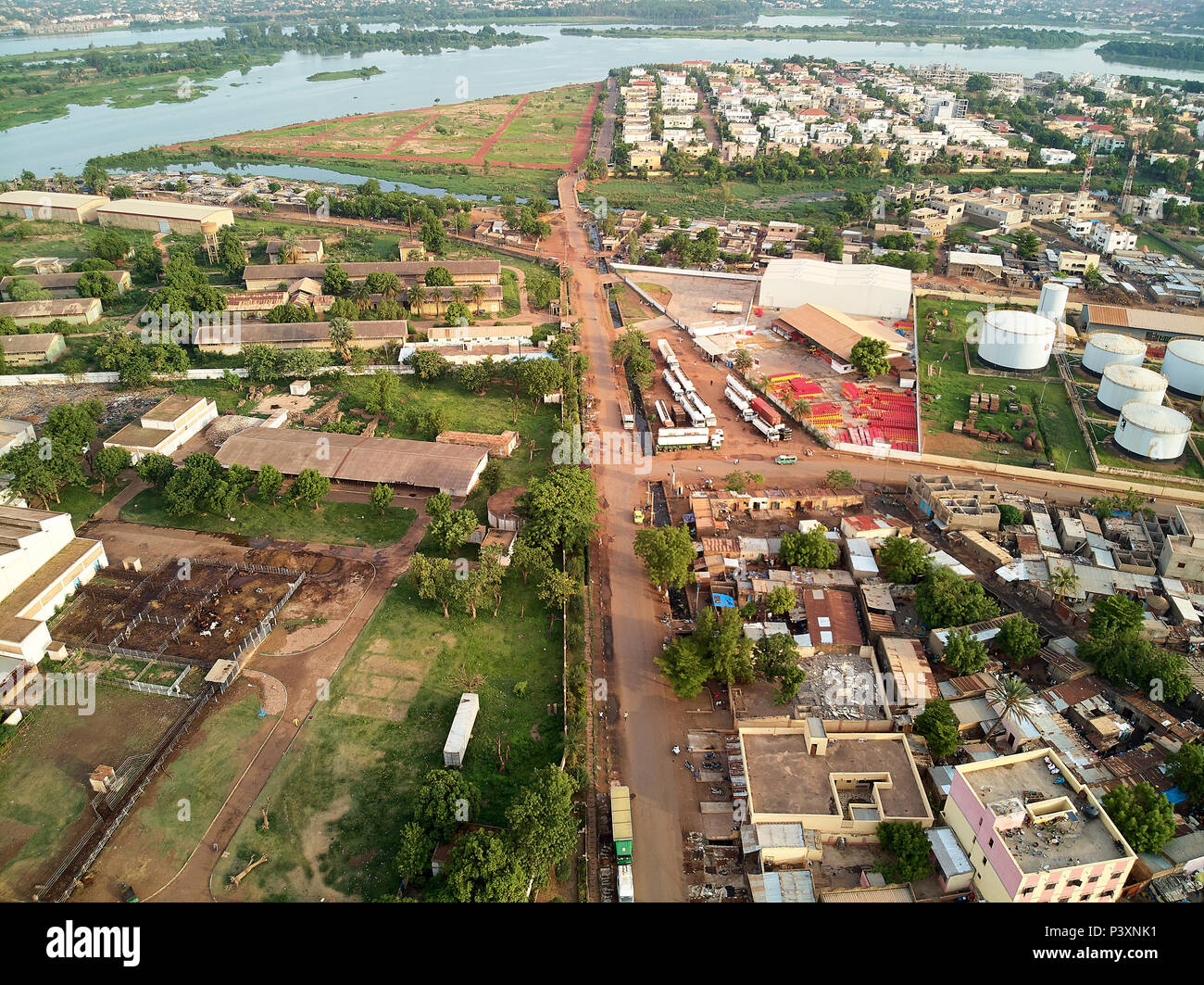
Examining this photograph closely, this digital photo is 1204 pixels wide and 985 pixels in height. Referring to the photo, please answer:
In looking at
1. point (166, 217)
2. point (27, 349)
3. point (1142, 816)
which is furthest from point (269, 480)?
point (166, 217)

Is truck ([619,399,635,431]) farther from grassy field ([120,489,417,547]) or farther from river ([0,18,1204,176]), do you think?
river ([0,18,1204,176])

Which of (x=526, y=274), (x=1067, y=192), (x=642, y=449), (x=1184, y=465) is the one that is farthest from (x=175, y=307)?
(x=1067, y=192)

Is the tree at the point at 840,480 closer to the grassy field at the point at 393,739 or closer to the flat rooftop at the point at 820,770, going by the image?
the flat rooftop at the point at 820,770

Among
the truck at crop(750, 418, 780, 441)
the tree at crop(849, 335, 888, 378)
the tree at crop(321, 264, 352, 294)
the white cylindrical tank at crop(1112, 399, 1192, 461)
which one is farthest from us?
the tree at crop(321, 264, 352, 294)

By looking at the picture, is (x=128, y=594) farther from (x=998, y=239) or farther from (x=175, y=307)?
(x=998, y=239)

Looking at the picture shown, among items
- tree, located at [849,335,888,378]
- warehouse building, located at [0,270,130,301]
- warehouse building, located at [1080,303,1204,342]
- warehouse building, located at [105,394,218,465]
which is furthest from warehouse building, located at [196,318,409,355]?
warehouse building, located at [1080,303,1204,342]

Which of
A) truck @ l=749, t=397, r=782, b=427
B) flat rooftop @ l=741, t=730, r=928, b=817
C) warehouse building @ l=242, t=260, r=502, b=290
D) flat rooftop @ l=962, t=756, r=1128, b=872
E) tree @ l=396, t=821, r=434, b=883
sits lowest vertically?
flat rooftop @ l=741, t=730, r=928, b=817
